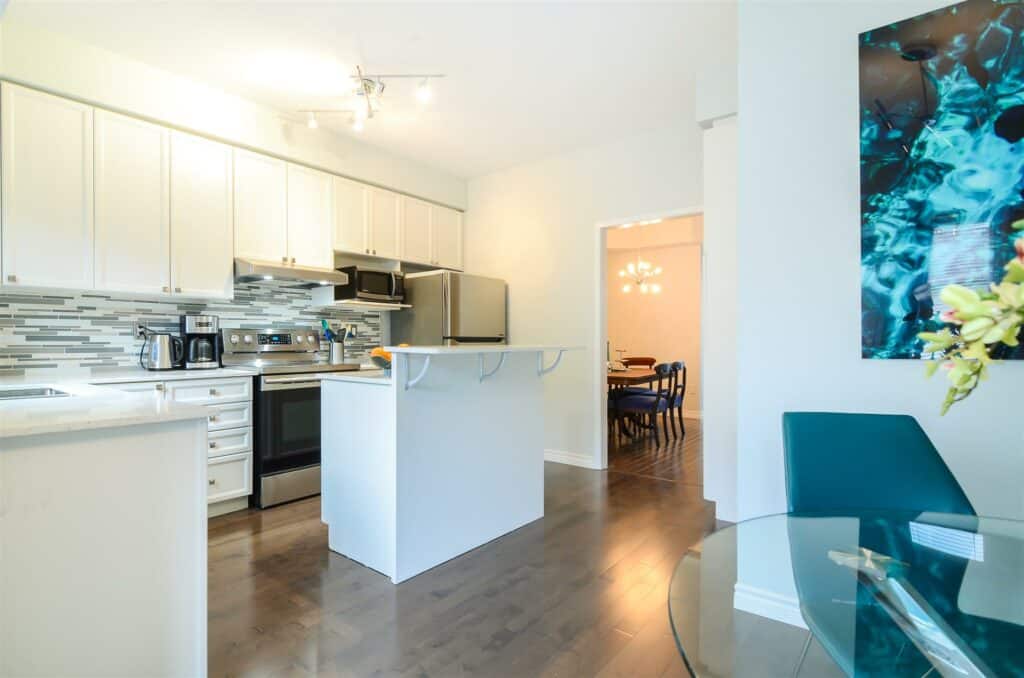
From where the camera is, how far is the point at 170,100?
308 centimetres

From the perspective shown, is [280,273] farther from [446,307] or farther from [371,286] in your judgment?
[446,307]

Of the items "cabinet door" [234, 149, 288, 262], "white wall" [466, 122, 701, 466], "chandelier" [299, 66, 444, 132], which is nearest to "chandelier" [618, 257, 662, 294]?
"white wall" [466, 122, 701, 466]

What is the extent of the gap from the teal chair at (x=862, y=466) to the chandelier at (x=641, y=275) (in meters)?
5.86

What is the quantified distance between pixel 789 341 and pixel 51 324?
4.03 metres

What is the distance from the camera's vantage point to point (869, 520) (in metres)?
1.43

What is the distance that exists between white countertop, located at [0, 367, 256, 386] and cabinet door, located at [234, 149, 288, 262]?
2.94 feet

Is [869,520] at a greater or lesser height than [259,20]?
lesser

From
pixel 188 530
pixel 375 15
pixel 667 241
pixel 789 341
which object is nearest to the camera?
pixel 188 530

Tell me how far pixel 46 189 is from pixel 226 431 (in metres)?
1.66

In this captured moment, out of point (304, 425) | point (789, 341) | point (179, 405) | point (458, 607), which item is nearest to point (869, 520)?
point (789, 341)

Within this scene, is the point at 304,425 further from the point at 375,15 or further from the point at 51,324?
the point at 375,15

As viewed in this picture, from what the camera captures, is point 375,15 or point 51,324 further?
point 51,324

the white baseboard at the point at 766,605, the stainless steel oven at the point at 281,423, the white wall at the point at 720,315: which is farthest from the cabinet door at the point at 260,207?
the white baseboard at the point at 766,605

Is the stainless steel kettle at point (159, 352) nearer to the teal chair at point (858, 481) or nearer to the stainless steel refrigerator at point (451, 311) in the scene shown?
the stainless steel refrigerator at point (451, 311)
